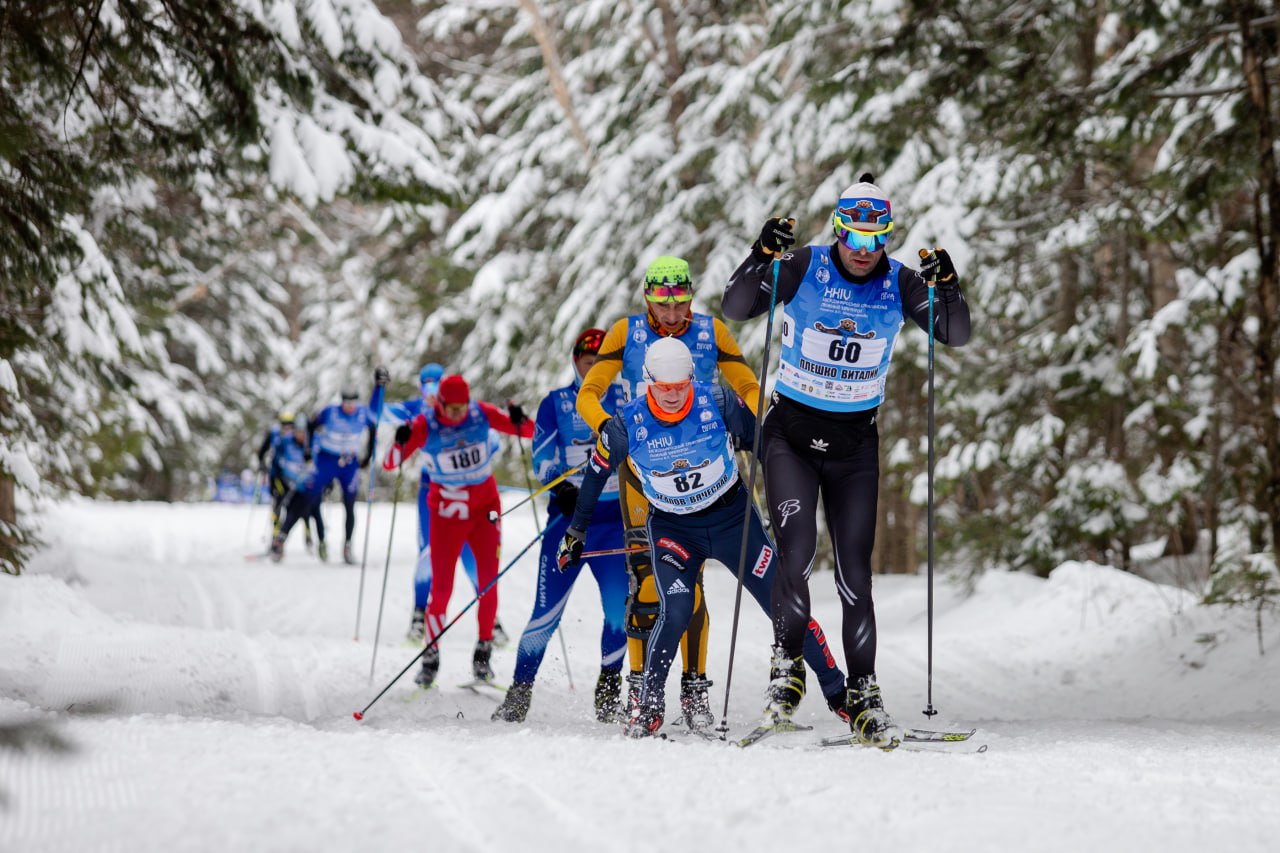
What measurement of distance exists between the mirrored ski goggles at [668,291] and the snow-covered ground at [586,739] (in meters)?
2.18

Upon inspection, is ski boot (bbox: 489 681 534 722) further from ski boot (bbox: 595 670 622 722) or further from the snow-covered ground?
ski boot (bbox: 595 670 622 722)

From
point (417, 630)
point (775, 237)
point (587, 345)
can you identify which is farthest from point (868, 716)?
point (417, 630)

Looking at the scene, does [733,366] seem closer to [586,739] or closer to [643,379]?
[643,379]

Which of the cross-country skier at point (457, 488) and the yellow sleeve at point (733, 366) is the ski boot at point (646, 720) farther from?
the cross-country skier at point (457, 488)

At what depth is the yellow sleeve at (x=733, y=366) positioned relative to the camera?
617 cm

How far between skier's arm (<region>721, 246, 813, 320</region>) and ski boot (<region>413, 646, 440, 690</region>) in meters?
3.66

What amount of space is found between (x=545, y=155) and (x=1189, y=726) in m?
13.7

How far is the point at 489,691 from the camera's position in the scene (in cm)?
803

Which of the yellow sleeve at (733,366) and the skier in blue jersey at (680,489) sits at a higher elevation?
the yellow sleeve at (733,366)

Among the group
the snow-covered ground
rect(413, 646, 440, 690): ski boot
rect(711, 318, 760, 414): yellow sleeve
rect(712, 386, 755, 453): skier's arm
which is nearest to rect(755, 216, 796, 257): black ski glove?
rect(712, 386, 755, 453): skier's arm

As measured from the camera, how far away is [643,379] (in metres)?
6.11

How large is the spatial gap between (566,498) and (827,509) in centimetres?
187

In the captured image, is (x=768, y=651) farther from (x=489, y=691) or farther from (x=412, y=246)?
(x=412, y=246)

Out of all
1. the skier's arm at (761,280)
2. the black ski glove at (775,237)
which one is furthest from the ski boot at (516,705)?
the black ski glove at (775,237)
